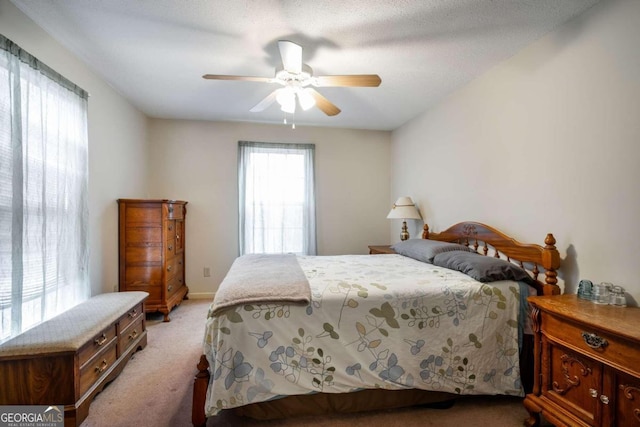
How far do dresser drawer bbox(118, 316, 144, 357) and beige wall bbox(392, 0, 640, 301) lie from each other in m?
3.27

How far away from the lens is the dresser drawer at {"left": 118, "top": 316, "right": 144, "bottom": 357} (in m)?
2.18

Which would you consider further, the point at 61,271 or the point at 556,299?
the point at 61,271

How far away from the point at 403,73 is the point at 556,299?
2.15 meters

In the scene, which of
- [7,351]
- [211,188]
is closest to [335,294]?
[7,351]

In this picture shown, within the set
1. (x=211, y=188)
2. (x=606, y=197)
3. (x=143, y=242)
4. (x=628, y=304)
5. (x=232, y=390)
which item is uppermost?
(x=211, y=188)

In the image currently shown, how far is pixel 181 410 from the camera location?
68.9 inches

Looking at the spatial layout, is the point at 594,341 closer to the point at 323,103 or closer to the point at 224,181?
the point at 323,103

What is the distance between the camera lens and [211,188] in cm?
407

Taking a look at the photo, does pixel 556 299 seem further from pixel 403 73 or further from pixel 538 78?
pixel 403 73

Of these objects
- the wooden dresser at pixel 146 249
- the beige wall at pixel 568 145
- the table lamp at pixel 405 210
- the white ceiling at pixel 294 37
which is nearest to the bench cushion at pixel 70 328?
the wooden dresser at pixel 146 249

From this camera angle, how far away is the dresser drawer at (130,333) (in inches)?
85.7

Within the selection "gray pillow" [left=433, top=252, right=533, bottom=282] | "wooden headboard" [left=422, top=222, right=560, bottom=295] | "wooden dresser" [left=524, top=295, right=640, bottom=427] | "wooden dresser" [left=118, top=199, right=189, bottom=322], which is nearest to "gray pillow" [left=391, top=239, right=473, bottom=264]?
"wooden headboard" [left=422, top=222, right=560, bottom=295]

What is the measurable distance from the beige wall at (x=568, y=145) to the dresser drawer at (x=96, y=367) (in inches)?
125

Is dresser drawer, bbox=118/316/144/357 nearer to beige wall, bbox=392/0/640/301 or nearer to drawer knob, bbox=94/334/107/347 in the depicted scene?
drawer knob, bbox=94/334/107/347
